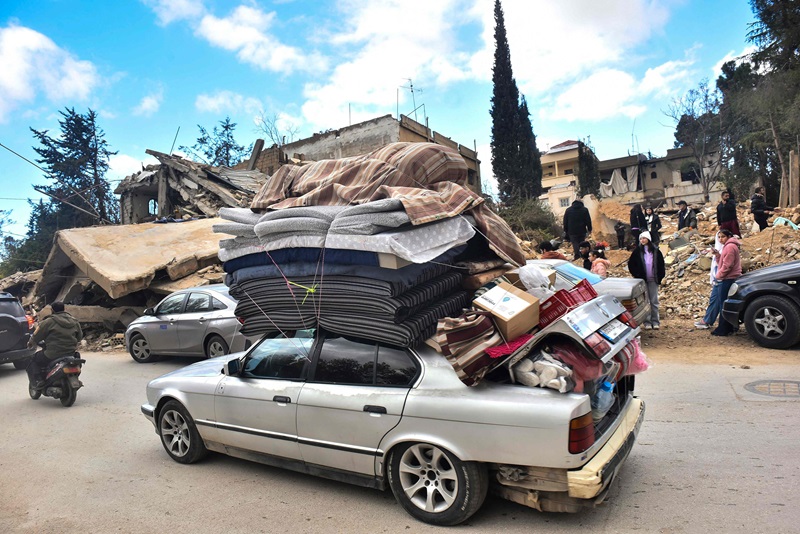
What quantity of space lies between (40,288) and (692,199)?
154ft

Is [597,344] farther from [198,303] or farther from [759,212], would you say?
[759,212]

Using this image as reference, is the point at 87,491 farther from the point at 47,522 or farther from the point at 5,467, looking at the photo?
the point at 5,467

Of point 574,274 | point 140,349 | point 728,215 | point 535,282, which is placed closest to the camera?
point 535,282

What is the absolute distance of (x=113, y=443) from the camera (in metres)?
5.90

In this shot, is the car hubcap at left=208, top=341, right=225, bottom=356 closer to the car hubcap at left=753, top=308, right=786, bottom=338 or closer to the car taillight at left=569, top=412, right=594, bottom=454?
the car taillight at left=569, top=412, right=594, bottom=454

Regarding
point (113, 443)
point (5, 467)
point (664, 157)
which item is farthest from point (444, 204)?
point (664, 157)

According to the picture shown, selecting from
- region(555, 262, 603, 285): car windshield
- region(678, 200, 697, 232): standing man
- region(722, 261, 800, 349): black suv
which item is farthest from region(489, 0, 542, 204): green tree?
region(722, 261, 800, 349): black suv

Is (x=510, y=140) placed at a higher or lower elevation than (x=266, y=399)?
higher

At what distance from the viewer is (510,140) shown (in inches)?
1523

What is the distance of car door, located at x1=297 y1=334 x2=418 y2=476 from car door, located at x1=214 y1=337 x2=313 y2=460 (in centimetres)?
14

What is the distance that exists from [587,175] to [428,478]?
45.8m

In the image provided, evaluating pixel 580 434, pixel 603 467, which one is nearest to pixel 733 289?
pixel 603 467

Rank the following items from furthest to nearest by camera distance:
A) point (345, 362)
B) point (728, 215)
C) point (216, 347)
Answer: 1. point (728, 215)
2. point (216, 347)
3. point (345, 362)

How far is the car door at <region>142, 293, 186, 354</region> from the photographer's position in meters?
10.1
